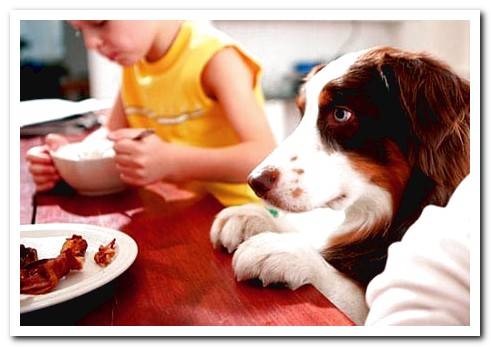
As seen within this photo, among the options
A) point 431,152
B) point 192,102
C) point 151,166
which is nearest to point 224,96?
point 192,102

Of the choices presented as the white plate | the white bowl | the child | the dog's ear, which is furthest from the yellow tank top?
the dog's ear

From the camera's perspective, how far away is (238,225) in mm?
749

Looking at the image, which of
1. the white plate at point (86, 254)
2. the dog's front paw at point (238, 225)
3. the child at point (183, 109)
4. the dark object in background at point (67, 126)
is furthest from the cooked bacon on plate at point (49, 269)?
the dark object in background at point (67, 126)

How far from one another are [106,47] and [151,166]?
0.20 meters

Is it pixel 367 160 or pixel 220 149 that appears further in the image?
pixel 220 149

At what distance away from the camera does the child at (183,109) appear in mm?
938

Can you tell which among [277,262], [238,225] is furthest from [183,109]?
[277,262]

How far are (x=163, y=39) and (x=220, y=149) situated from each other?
0.80ft

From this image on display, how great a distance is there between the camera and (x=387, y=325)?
60cm

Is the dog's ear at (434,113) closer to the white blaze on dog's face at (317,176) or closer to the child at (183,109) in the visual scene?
the white blaze on dog's face at (317,176)

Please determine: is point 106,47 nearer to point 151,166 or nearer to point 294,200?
point 151,166

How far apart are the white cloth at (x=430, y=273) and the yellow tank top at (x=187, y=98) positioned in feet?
1.43

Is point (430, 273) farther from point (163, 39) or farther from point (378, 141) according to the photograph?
point (163, 39)
